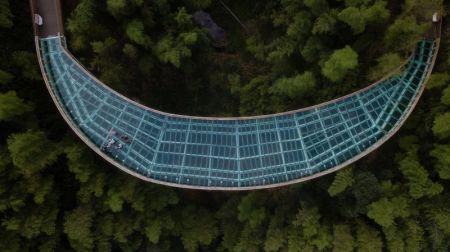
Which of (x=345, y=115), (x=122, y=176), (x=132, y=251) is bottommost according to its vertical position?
(x=132, y=251)

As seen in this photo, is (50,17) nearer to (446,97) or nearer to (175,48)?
(175,48)

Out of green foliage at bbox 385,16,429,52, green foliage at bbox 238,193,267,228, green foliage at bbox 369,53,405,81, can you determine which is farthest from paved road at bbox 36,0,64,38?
green foliage at bbox 385,16,429,52

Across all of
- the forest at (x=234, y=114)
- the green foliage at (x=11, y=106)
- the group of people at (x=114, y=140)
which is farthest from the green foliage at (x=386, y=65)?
the green foliage at (x=11, y=106)

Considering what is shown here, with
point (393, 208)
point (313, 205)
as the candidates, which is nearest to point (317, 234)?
point (313, 205)

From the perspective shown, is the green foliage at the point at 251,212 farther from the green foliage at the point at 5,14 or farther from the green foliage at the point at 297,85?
the green foliage at the point at 5,14

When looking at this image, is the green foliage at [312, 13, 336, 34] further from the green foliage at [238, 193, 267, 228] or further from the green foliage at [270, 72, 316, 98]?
the green foliage at [238, 193, 267, 228]

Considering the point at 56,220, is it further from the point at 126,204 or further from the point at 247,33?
the point at 247,33
